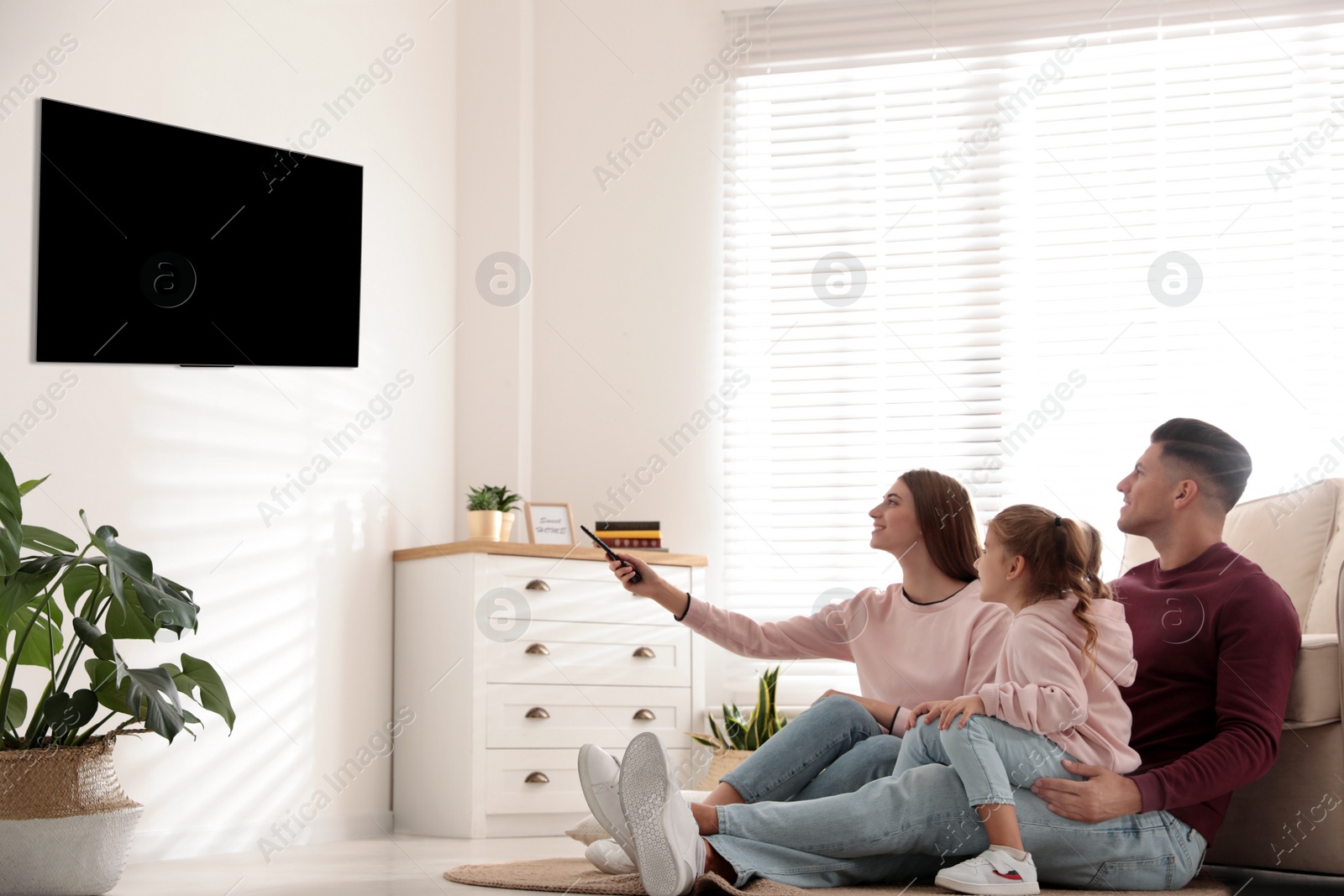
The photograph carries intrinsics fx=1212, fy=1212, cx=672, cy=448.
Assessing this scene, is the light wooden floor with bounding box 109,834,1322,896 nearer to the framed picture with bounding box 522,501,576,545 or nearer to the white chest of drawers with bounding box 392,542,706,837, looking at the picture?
the white chest of drawers with bounding box 392,542,706,837

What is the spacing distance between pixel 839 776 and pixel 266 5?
8.53 feet

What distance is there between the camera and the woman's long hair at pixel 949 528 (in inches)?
97.3

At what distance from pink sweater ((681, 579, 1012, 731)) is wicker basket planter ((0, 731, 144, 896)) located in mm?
1159

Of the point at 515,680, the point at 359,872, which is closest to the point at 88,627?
the point at 359,872

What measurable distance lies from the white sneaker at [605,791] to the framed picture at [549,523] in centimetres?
178

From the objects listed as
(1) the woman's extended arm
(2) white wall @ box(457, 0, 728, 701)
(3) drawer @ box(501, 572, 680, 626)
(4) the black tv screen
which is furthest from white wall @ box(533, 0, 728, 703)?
(1) the woman's extended arm

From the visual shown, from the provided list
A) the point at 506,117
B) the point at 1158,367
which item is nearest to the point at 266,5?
the point at 506,117

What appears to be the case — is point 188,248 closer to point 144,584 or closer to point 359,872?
point 144,584

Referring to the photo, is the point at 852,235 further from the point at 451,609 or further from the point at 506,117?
the point at 451,609

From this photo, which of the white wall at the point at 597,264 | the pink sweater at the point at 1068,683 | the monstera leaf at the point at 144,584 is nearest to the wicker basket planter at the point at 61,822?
the monstera leaf at the point at 144,584

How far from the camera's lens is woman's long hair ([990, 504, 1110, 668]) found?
7.00ft

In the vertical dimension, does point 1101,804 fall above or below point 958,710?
below

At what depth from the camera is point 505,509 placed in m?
3.77

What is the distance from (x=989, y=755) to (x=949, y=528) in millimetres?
586
